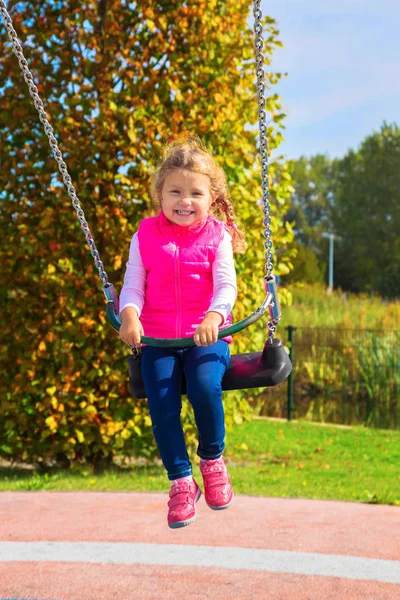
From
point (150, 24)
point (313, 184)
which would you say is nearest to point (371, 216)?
point (313, 184)

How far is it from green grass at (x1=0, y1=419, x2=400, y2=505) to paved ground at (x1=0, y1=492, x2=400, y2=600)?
22.1 inches

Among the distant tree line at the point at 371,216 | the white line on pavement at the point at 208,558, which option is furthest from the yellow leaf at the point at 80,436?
the distant tree line at the point at 371,216

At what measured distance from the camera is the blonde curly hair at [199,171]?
377cm

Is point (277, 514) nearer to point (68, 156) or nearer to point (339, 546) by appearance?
A: point (339, 546)

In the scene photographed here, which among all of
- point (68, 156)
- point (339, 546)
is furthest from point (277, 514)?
point (68, 156)

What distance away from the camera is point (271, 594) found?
18.3 feet

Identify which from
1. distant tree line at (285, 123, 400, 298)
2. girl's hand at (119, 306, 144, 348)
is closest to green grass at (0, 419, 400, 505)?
girl's hand at (119, 306, 144, 348)

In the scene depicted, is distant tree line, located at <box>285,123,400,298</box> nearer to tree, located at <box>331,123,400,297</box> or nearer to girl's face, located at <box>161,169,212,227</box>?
tree, located at <box>331,123,400,297</box>

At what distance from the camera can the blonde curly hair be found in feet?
12.4

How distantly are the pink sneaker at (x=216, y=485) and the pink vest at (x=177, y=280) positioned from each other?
60 centimetres

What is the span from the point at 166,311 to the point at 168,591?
2.70 metres

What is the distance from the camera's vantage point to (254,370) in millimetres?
3795

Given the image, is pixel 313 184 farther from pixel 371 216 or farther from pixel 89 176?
pixel 89 176

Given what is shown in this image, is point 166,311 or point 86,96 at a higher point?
point 86,96
